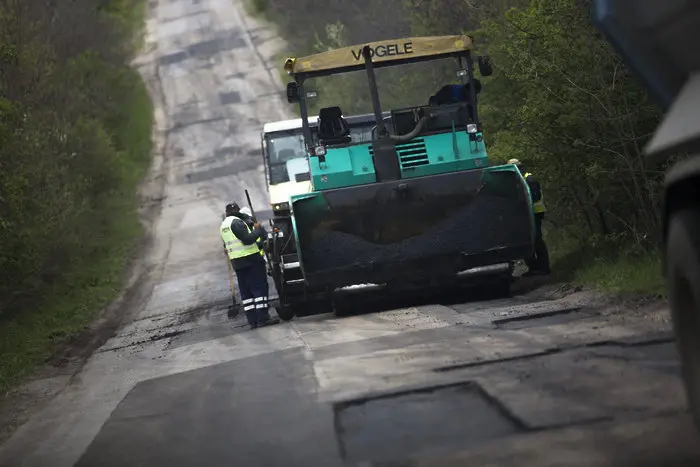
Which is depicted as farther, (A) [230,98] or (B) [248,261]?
(A) [230,98]

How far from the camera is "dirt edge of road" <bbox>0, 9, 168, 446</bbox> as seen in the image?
36.1 ft

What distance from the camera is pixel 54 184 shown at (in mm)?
21203

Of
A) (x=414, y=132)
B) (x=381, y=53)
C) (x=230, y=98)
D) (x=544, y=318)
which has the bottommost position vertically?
(x=544, y=318)

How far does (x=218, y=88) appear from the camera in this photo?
48.1 metres

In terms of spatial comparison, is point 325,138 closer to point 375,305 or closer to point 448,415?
point 375,305

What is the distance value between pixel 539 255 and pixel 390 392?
6896 millimetres

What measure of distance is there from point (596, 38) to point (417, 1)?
40.7 ft

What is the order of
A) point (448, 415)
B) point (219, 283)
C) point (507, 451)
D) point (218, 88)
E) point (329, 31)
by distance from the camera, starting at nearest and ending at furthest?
point (507, 451) → point (448, 415) → point (219, 283) → point (329, 31) → point (218, 88)

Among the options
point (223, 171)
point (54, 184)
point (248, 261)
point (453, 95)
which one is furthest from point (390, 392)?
point (223, 171)

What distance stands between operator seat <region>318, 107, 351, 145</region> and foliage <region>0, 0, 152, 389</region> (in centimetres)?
491

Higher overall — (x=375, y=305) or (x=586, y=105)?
(x=586, y=105)

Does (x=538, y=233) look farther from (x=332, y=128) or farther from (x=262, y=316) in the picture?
(x=262, y=316)

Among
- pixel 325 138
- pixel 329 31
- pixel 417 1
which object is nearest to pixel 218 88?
pixel 329 31

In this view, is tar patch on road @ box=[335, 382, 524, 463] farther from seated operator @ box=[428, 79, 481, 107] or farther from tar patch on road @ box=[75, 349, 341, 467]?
seated operator @ box=[428, 79, 481, 107]
